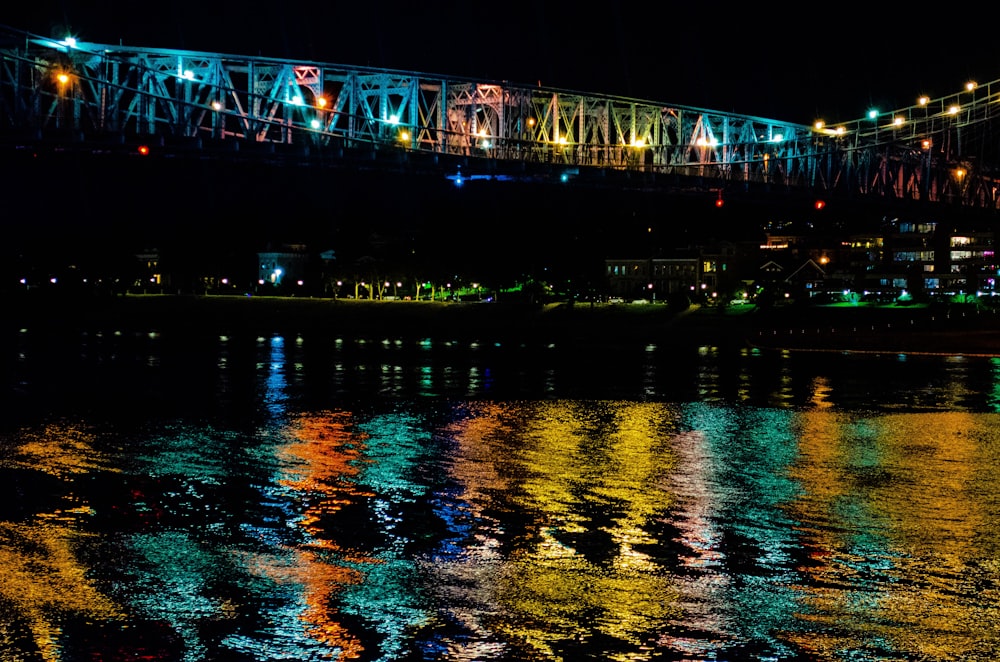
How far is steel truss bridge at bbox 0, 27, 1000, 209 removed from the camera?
63.5 meters

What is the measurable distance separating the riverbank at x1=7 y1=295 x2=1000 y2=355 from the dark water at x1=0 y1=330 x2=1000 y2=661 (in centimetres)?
2663

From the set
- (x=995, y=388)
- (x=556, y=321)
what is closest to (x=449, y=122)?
(x=556, y=321)

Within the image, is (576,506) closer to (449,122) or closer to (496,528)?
(496,528)

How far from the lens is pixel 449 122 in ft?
267

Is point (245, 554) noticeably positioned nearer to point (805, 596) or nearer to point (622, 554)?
point (622, 554)

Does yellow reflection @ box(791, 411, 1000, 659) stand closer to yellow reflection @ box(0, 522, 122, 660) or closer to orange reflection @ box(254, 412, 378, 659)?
orange reflection @ box(254, 412, 378, 659)

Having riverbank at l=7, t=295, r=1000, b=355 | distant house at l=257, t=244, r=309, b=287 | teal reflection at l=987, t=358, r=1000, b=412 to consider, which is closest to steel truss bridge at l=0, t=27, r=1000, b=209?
riverbank at l=7, t=295, r=1000, b=355

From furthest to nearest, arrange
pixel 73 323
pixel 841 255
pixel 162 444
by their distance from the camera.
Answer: pixel 841 255, pixel 73 323, pixel 162 444

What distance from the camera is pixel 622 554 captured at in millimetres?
12727

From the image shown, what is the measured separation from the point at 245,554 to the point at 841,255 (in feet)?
403

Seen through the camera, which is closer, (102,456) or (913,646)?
(913,646)

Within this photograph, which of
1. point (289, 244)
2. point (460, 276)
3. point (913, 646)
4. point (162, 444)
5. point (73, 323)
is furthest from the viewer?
point (289, 244)

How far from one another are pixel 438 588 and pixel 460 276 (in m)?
94.3

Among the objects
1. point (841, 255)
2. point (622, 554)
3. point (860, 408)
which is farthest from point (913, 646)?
point (841, 255)
